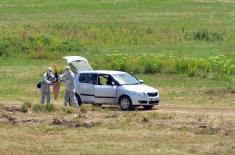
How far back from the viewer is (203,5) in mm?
84875

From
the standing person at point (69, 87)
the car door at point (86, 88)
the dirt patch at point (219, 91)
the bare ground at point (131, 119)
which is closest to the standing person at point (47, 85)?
the standing person at point (69, 87)

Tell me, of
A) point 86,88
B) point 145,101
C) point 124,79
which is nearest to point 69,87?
point 86,88

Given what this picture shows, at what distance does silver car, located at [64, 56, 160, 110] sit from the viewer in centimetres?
3328

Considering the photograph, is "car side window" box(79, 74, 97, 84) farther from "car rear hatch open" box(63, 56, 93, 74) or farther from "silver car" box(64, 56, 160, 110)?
"car rear hatch open" box(63, 56, 93, 74)

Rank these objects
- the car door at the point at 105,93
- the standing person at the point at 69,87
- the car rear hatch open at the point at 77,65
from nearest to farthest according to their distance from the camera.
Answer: the standing person at the point at 69,87 → the car door at the point at 105,93 → the car rear hatch open at the point at 77,65

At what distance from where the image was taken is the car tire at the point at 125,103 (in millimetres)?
33250

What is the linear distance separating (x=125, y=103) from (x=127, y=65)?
38.9 ft

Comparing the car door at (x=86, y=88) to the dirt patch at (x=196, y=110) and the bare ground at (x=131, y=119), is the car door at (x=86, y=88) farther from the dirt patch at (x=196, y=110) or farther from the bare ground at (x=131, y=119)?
the bare ground at (x=131, y=119)

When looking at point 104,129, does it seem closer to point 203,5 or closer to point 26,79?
point 26,79

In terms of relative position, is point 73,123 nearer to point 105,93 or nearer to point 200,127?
point 200,127

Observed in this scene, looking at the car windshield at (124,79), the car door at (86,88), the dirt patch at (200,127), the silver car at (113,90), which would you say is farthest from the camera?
the car door at (86,88)

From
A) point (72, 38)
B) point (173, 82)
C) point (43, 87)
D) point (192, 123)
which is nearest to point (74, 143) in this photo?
point (192, 123)

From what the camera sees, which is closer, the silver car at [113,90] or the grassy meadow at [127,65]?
the grassy meadow at [127,65]

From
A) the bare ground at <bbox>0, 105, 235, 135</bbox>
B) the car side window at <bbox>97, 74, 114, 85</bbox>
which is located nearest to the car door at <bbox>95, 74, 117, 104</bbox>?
the car side window at <bbox>97, 74, 114, 85</bbox>
